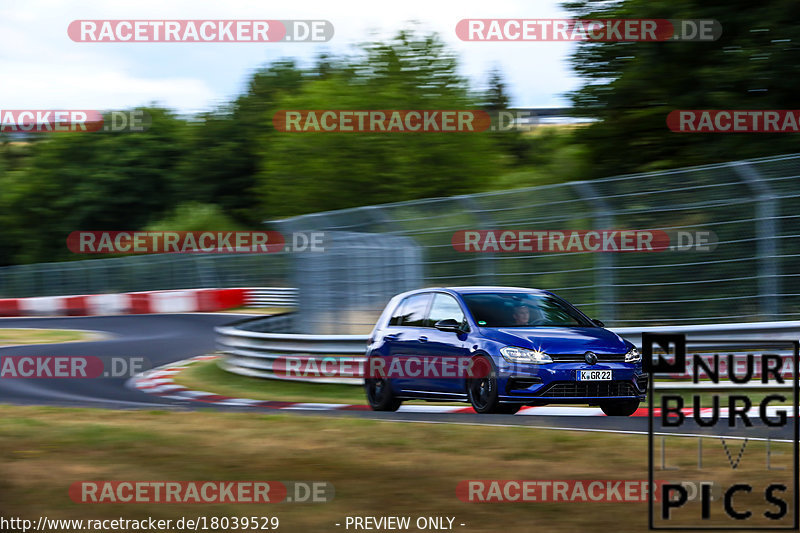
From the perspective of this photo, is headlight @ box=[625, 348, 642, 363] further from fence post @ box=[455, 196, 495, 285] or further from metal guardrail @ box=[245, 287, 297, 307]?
metal guardrail @ box=[245, 287, 297, 307]

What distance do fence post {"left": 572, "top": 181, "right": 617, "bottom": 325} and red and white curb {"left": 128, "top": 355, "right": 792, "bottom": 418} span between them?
2.34 meters

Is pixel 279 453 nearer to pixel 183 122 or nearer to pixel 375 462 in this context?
pixel 375 462

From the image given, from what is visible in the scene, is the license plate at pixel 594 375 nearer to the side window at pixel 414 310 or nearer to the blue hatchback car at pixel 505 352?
the blue hatchback car at pixel 505 352

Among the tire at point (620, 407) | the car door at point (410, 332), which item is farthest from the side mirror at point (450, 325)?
the tire at point (620, 407)

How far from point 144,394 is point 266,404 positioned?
8.17 feet

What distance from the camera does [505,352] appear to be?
10.4m

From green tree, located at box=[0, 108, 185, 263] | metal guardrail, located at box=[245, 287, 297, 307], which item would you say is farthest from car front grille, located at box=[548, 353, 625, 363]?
green tree, located at box=[0, 108, 185, 263]

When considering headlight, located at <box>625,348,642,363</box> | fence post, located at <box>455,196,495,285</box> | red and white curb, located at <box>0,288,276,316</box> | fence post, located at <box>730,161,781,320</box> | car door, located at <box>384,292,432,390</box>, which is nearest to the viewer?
headlight, located at <box>625,348,642,363</box>

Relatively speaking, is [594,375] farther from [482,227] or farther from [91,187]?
[91,187]

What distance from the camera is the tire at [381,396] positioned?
12.0 meters

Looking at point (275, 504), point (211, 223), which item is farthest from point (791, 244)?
point (211, 223)

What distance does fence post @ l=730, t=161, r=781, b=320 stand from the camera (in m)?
13.0

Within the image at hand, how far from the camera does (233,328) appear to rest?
18.5 meters

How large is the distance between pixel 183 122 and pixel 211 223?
12.5 m
